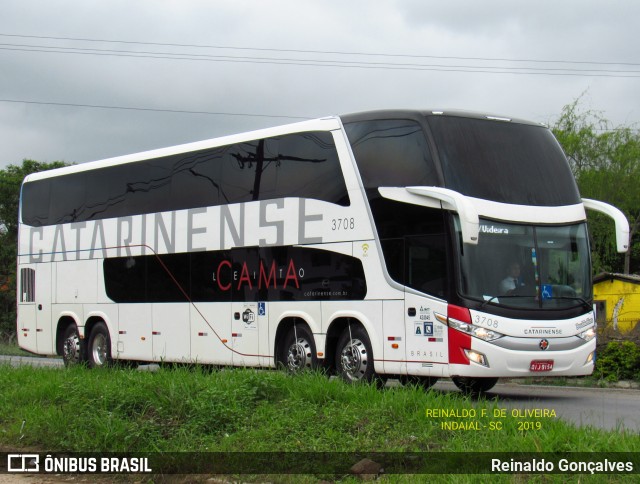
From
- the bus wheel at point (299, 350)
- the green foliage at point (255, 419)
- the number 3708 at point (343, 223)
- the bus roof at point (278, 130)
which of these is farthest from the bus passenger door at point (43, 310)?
the green foliage at point (255, 419)

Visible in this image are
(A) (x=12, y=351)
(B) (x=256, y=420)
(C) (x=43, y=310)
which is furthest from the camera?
(A) (x=12, y=351)

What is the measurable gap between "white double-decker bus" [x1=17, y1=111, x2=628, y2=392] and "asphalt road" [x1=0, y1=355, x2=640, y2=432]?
53cm

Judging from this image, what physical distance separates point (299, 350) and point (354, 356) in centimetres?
138

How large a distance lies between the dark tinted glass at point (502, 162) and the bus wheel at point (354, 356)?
283 centimetres

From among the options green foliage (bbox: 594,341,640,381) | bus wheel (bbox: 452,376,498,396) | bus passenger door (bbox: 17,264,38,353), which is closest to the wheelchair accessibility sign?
bus wheel (bbox: 452,376,498,396)

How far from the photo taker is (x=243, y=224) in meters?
17.5

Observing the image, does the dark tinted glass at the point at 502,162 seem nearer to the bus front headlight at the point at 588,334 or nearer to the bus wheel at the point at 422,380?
the bus front headlight at the point at 588,334

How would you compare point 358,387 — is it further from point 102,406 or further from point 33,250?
point 33,250

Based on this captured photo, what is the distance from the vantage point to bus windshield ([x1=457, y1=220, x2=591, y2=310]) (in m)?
13.9

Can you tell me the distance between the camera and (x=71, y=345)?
21.9m

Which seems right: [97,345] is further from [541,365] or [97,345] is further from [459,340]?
[541,365]

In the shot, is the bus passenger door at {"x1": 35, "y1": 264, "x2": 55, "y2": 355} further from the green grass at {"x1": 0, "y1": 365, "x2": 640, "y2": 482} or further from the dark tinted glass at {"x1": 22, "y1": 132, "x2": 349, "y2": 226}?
the green grass at {"x1": 0, "y1": 365, "x2": 640, "y2": 482}

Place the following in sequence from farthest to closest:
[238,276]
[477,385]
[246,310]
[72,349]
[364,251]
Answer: [72,349] → [238,276] → [246,310] → [477,385] → [364,251]

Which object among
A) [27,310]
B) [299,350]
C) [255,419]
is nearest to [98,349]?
[27,310]
